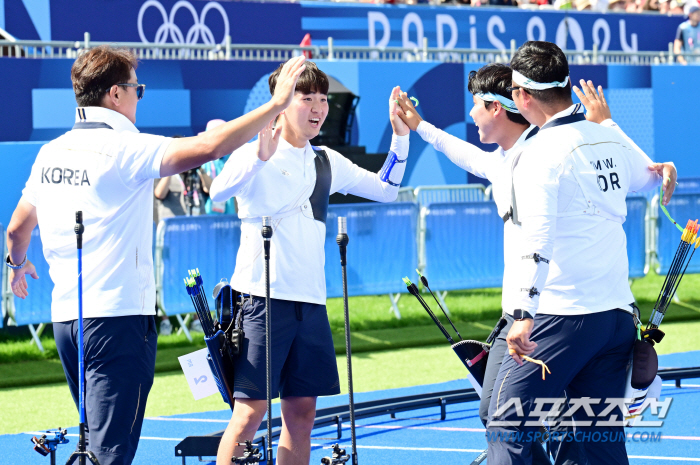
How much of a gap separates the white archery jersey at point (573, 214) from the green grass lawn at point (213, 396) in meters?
4.24

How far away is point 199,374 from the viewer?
184 inches

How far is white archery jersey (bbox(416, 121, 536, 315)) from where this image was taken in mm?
3816

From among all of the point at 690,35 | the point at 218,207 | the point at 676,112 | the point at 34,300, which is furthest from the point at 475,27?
the point at 34,300

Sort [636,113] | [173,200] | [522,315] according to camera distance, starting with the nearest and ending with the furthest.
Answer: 1. [522,315]
2. [173,200]
3. [636,113]

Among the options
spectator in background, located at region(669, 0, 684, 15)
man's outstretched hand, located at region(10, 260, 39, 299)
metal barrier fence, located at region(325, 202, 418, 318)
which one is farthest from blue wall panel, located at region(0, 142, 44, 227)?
spectator in background, located at region(669, 0, 684, 15)

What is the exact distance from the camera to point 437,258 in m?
10.1

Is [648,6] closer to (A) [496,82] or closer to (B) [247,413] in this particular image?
(A) [496,82]

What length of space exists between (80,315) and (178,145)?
30.5 inches

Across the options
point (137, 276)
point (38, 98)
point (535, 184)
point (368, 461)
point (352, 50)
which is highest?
point (352, 50)

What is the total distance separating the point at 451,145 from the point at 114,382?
2.38 metres

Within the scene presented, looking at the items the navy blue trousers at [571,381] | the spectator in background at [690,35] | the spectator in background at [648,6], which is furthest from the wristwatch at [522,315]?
the spectator in background at [648,6]

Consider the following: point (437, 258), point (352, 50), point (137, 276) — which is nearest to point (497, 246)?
point (437, 258)

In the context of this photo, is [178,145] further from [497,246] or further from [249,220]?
[497,246]

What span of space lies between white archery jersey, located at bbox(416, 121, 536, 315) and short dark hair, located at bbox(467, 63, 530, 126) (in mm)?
109
